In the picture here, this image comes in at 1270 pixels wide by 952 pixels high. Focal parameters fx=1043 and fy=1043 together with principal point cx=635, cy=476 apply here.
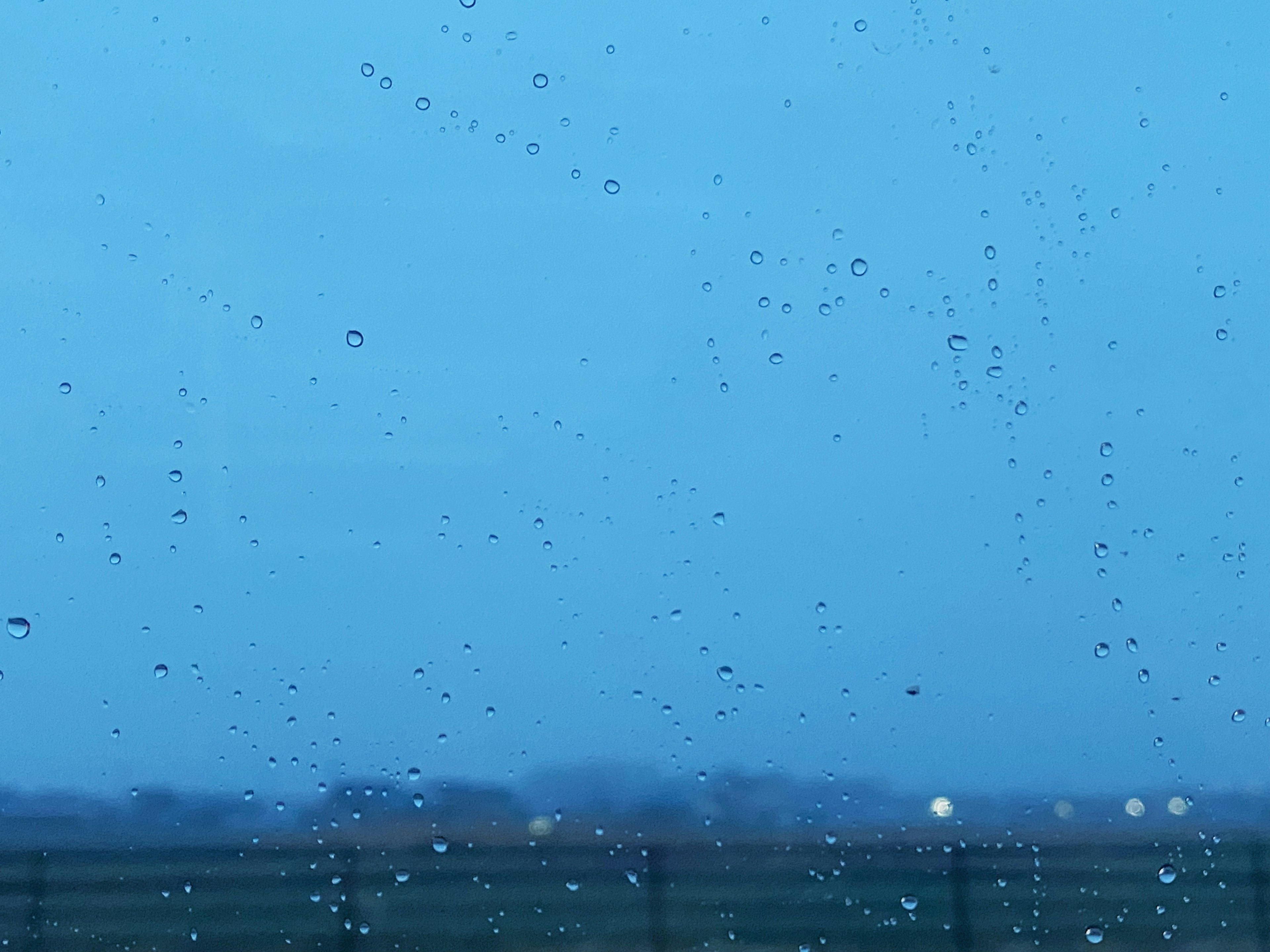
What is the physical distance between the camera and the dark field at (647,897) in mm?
1703

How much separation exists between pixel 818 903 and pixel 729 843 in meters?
0.18

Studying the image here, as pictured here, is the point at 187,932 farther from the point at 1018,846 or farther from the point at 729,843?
the point at 1018,846

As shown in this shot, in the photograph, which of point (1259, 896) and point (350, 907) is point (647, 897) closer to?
point (350, 907)

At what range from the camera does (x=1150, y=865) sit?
1773 millimetres

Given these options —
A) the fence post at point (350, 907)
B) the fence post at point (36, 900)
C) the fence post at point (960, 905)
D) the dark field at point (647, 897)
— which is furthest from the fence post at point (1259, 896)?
the fence post at point (36, 900)

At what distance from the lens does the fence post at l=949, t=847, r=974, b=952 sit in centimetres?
175

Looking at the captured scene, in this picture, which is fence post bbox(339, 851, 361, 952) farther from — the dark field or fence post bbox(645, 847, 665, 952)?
fence post bbox(645, 847, 665, 952)

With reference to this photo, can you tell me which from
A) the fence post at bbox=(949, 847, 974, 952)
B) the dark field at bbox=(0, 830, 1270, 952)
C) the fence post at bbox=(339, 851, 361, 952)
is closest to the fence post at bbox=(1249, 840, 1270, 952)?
the dark field at bbox=(0, 830, 1270, 952)

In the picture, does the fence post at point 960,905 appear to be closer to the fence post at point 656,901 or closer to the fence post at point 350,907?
the fence post at point 656,901

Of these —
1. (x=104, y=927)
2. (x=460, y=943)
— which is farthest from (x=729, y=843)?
(x=104, y=927)

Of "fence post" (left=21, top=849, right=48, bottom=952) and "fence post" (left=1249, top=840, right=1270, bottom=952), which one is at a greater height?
"fence post" (left=21, top=849, right=48, bottom=952)

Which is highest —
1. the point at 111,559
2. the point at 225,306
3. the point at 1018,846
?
the point at 225,306

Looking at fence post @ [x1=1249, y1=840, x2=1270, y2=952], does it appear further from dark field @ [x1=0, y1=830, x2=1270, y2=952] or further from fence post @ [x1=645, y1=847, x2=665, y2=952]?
fence post @ [x1=645, y1=847, x2=665, y2=952]

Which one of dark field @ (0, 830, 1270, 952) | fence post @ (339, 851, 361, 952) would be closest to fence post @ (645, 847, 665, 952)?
dark field @ (0, 830, 1270, 952)
